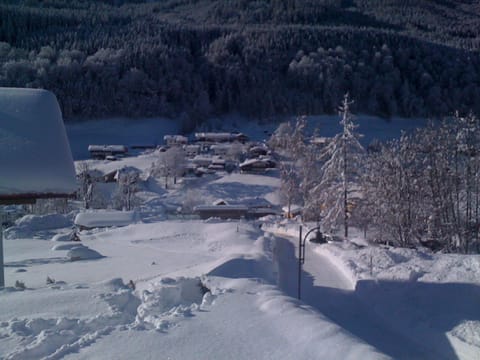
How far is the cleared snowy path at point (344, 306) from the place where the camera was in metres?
9.69

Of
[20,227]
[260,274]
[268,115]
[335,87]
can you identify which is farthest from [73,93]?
[260,274]

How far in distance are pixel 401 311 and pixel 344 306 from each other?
1.30 metres

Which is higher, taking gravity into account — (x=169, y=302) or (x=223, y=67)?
(x=169, y=302)

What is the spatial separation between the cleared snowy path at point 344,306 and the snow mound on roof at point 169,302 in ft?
11.6

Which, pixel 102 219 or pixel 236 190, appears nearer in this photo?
pixel 102 219

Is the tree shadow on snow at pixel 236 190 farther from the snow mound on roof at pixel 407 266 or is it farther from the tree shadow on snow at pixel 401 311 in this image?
the tree shadow on snow at pixel 401 311

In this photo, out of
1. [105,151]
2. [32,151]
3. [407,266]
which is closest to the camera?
[32,151]

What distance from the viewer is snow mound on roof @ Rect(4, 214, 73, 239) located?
2209cm

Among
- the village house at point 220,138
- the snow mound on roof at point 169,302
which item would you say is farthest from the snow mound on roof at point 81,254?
the village house at point 220,138

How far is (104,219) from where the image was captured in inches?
1070

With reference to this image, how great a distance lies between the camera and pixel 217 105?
283 ft

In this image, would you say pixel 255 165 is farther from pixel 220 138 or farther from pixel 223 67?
pixel 223 67

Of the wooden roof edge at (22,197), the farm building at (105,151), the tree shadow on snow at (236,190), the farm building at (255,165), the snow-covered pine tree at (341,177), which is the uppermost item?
the wooden roof edge at (22,197)

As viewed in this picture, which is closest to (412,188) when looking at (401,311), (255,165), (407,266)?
(407,266)
